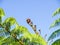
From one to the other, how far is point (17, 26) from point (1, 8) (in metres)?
0.75

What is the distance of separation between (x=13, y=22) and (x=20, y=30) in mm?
408

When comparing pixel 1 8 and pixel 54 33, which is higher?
pixel 1 8

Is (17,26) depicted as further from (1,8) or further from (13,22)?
(1,8)

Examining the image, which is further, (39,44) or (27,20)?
(27,20)

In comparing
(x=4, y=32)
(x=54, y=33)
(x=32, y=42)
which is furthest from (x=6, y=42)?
(x=54, y=33)

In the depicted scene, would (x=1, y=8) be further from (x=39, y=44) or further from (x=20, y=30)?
(x=39, y=44)

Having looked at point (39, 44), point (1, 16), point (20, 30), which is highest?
point (1, 16)

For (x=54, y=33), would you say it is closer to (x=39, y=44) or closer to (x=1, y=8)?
Answer: (x=39, y=44)

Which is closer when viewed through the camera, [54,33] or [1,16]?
[54,33]

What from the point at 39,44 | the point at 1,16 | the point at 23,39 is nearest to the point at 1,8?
the point at 1,16

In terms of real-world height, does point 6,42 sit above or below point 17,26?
below

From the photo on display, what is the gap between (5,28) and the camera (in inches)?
233

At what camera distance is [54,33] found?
18.7 feet

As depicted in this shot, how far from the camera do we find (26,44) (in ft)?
19.1
